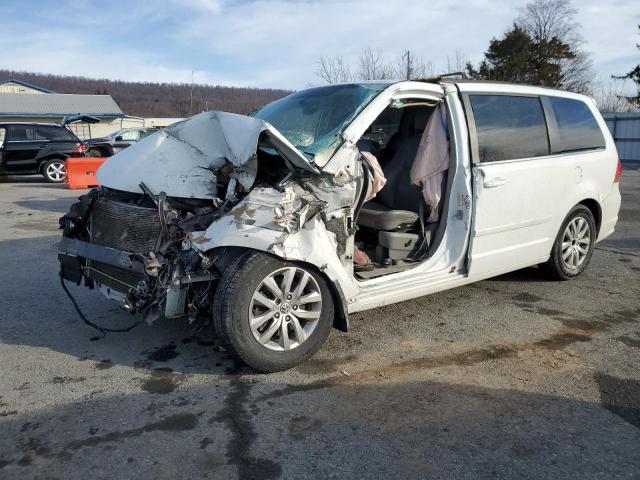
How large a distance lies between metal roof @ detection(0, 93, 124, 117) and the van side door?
43.3m

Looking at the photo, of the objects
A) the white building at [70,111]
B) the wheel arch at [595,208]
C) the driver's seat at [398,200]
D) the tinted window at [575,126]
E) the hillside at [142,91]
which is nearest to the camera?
the driver's seat at [398,200]

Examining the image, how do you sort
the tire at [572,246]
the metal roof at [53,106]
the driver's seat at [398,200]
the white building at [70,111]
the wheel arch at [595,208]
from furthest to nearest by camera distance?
the metal roof at [53,106] < the white building at [70,111] < the wheel arch at [595,208] < the tire at [572,246] < the driver's seat at [398,200]

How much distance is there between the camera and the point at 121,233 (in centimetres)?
369

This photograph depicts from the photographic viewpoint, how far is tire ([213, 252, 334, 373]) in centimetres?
323

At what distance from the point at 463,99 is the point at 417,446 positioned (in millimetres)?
2826

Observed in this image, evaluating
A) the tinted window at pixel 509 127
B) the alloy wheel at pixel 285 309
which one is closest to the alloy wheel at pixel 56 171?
the tinted window at pixel 509 127

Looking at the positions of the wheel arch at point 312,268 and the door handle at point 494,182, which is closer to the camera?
the wheel arch at point 312,268

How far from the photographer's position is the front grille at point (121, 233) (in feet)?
11.6

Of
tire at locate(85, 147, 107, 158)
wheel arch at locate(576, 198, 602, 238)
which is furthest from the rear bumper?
tire at locate(85, 147, 107, 158)

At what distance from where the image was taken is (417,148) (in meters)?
→ 4.82

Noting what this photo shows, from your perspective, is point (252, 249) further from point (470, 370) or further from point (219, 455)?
point (470, 370)

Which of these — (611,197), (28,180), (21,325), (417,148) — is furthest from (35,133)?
(611,197)

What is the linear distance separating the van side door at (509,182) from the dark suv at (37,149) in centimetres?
1432

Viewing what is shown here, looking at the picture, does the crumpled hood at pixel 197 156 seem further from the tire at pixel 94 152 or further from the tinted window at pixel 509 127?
the tire at pixel 94 152
